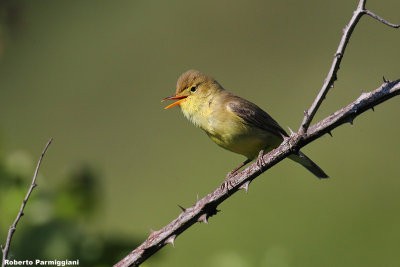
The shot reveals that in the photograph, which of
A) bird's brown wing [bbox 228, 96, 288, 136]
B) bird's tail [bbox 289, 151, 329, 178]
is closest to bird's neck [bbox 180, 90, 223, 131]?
bird's brown wing [bbox 228, 96, 288, 136]

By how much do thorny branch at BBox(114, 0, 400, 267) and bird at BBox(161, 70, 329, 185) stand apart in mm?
746

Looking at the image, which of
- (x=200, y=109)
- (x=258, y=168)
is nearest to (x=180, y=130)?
(x=200, y=109)

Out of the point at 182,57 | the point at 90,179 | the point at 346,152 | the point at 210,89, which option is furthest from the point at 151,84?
the point at 90,179

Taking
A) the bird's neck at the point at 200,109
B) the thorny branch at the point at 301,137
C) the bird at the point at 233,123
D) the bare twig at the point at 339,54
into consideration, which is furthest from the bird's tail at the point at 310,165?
the bare twig at the point at 339,54

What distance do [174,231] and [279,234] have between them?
2070mm

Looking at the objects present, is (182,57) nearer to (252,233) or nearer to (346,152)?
(346,152)

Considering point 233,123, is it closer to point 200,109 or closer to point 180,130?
point 200,109

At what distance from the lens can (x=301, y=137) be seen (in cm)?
145

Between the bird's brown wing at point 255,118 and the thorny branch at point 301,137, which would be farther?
the bird's brown wing at point 255,118

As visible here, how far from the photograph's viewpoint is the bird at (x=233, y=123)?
8.12 feet

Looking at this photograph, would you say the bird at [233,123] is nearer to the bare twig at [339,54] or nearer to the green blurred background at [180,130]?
the green blurred background at [180,130]

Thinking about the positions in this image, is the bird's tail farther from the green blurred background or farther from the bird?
the green blurred background

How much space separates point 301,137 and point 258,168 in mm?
163

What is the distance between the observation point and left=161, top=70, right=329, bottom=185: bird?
2.47 metres
